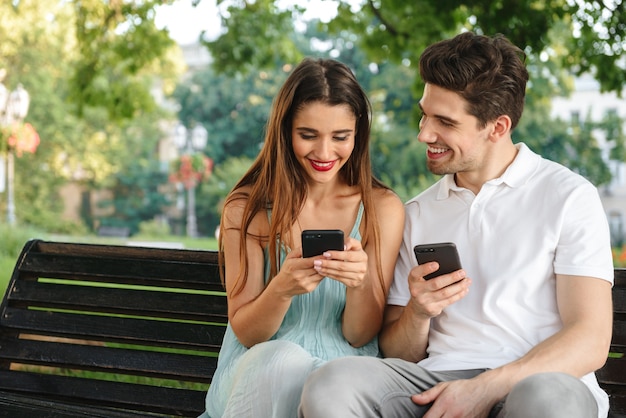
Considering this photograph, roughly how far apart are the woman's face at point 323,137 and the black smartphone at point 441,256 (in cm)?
51

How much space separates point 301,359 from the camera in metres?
2.55

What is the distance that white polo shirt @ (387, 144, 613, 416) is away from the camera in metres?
2.57

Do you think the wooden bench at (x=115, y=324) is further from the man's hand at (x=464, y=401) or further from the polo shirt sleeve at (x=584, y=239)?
the man's hand at (x=464, y=401)

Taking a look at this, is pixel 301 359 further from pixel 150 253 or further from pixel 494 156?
pixel 150 253

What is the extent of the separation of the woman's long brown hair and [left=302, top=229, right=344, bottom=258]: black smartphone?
1.26ft

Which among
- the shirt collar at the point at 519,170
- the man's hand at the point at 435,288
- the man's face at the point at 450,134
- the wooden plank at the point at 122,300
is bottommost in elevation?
the wooden plank at the point at 122,300

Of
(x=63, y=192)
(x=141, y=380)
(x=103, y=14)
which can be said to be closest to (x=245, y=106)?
(x=63, y=192)

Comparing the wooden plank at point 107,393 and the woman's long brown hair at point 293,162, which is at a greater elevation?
the woman's long brown hair at point 293,162

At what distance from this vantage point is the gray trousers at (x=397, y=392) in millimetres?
2096

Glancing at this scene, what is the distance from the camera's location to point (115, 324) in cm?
365

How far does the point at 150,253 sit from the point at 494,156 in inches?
63.9

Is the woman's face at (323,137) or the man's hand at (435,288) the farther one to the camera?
the woman's face at (323,137)

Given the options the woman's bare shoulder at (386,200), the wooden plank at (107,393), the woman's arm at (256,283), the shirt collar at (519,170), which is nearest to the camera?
the woman's arm at (256,283)

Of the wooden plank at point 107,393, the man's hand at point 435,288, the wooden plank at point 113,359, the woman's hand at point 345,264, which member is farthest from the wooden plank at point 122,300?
the man's hand at point 435,288
